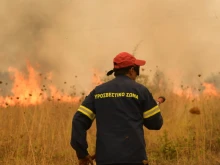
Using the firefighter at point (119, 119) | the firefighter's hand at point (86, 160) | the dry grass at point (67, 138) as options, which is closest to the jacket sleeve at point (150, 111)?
the firefighter at point (119, 119)

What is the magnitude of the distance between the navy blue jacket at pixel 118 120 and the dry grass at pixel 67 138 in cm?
241

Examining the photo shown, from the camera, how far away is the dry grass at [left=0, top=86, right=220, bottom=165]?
6012 mm

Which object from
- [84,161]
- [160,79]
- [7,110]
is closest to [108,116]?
[84,161]

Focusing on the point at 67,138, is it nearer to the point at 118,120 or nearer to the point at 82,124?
the point at 82,124

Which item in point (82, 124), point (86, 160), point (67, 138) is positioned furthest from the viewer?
point (67, 138)

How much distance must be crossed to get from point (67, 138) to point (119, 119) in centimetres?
394

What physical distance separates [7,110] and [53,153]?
1.73m

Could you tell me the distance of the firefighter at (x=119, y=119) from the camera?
3020mm

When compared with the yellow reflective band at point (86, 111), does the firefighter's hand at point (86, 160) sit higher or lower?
lower

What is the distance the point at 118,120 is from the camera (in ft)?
10.0

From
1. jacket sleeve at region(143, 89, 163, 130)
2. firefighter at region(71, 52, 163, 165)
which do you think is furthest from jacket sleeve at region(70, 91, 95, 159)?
jacket sleeve at region(143, 89, 163, 130)

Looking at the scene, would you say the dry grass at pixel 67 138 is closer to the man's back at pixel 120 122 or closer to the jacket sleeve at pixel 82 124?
the jacket sleeve at pixel 82 124

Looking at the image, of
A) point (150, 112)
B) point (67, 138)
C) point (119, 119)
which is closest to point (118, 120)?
point (119, 119)

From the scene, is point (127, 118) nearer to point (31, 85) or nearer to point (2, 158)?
point (2, 158)
